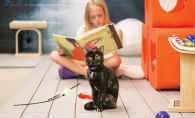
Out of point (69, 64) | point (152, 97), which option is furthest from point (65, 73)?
point (152, 97)

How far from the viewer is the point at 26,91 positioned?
1.80 meters

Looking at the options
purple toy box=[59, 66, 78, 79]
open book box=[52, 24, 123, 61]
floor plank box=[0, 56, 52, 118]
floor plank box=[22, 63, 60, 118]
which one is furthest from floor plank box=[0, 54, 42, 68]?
open book box=[52, 24, 123, 61]

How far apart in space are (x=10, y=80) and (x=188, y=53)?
6.28ft

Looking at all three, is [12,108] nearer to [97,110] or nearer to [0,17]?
[97,110]

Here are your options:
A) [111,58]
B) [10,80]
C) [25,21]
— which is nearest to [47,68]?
[10,80]

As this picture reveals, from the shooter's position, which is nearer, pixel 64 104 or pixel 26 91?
pixel 64 104

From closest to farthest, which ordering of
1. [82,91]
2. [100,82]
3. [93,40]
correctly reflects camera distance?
[100,82] < [93,40] < [82,91]

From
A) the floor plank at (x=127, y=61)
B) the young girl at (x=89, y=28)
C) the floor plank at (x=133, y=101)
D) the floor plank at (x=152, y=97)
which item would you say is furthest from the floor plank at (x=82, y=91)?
the floor plank at (x=127, y=61)

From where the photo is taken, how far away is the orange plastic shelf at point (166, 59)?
172 cm

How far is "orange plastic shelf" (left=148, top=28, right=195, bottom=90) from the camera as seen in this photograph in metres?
1.72

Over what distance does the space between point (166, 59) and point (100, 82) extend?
639 millimetres

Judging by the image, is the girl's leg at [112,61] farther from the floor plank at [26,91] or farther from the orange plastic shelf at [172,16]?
the floor plank at [26,91]

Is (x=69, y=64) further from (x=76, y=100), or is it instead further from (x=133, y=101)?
(x=133, y=101)

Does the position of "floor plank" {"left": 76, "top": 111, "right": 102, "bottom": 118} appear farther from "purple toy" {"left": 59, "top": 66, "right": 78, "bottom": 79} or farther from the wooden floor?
"purple toy" {"left": 59, "top": 66, "right": 78, "bottom": 79}
